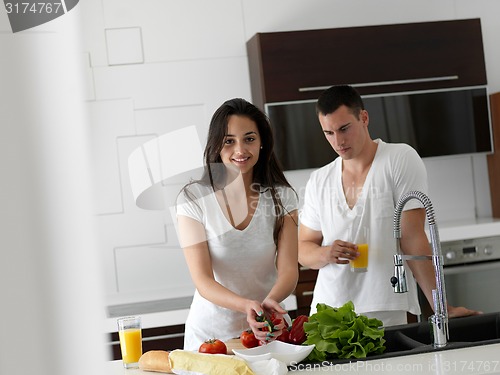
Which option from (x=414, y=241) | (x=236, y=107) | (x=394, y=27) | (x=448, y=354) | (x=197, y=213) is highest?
(x=394, y=27)

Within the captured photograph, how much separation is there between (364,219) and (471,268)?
136 cm

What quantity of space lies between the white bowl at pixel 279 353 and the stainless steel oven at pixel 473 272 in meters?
1.84

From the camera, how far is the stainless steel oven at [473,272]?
3.25m

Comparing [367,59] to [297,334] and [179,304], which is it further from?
[297,334]

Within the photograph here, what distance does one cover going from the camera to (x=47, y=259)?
7.1 inches

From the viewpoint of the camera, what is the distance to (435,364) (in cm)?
144

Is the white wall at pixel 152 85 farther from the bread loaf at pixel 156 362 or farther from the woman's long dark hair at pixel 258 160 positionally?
the bread loaf at pixel 156 362

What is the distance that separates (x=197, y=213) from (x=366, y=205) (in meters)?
0.53

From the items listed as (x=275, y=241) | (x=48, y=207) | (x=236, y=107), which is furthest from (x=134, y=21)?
(x=48, y=207)

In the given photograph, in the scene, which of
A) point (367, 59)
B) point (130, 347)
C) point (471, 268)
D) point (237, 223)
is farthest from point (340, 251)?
point (367, 59)

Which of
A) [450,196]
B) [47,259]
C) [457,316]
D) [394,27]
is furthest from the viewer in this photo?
[450,196]

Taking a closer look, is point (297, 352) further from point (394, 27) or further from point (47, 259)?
point (394, 27)

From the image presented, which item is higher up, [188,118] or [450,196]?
[188,118]

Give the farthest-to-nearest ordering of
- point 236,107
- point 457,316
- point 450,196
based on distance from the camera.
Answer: point 450,196
point 236,107
point 457,316
